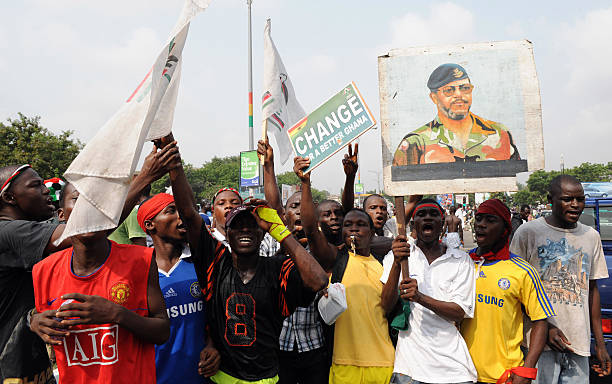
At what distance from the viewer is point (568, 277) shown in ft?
10.6

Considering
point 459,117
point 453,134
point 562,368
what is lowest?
point 562,368

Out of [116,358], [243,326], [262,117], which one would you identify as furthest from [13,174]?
[262,117]

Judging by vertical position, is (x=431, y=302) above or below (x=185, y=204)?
below

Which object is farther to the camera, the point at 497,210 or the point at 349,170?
the point at 349,170

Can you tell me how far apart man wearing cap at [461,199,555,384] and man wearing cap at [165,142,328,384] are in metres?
1.21

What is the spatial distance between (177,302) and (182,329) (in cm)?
17

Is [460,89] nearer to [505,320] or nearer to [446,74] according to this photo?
[446,74]

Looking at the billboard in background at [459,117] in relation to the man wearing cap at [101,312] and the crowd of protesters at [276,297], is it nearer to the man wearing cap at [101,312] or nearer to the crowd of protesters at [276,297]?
the crowd of protesters at [276,297]

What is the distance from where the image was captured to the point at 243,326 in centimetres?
253

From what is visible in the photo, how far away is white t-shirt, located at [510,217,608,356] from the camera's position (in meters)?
3.14

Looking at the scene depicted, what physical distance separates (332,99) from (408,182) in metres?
0.85

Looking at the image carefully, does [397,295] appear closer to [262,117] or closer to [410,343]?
[410,343]

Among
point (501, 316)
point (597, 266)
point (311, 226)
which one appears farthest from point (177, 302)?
point (597, 266)

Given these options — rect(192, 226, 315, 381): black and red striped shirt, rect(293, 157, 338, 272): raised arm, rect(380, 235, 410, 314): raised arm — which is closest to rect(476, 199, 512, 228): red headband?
rect(380, 235, 410, 314): raised arm
